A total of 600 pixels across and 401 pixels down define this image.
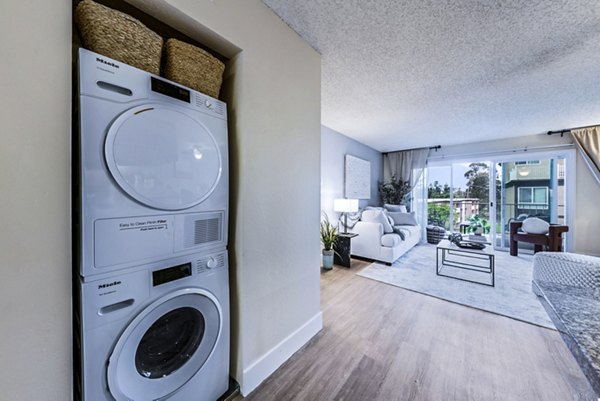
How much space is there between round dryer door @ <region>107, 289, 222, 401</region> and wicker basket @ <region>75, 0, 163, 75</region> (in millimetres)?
1025

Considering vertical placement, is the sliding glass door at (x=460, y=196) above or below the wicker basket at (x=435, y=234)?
above

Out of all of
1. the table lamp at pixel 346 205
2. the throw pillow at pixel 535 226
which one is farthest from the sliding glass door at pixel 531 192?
the table lamp at pixel 346 205

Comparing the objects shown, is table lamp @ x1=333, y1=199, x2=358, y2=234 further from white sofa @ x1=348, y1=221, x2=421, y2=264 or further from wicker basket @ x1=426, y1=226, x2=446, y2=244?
wicker basket @ x1=426, y1=226, x2=446, y2=244

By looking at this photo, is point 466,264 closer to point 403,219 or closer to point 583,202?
point 403,219

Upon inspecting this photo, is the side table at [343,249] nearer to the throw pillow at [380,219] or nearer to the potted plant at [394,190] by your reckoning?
the throw pillow at [380,219]

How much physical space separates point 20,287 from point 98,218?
0.92 feet

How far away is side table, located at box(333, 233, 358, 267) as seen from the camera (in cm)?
339

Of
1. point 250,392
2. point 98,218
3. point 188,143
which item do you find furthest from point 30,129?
point 250,392

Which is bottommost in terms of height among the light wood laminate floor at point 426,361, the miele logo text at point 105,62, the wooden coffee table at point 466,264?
the light wood laminate floor at point 426,361

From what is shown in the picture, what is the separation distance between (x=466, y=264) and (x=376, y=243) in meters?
1.44

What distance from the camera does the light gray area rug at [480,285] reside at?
214cm

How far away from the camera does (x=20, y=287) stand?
0.68 m

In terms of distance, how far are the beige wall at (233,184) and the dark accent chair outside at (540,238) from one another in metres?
4.27

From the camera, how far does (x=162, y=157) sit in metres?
0.91
